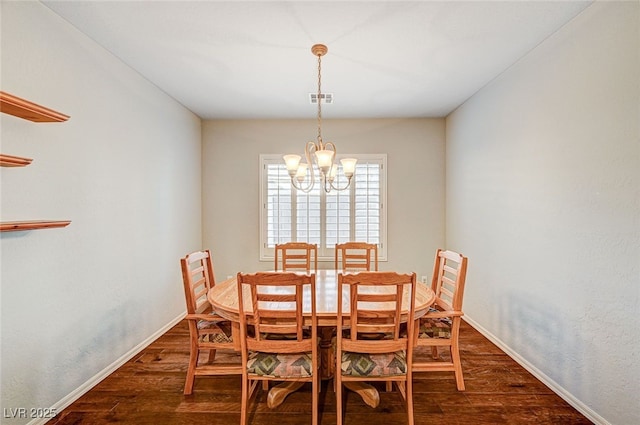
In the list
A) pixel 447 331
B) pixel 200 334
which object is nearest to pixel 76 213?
pixel 200 334

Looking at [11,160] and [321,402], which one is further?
[321,402]

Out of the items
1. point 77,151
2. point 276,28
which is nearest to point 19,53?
point 77,151

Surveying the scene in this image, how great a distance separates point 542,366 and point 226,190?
397cm

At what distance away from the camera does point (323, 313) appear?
6.08 feet

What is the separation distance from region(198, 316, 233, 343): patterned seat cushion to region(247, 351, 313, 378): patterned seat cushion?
45 cm

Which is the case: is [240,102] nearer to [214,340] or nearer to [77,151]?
[77,151]

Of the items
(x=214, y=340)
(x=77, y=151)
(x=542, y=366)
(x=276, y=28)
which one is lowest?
(x=542, y=366)

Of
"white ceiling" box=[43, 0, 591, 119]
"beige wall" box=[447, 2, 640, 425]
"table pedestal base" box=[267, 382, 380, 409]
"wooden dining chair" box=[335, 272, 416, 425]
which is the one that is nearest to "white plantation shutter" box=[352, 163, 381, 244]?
"white ceiling" box=[43, 0, 591, 119]

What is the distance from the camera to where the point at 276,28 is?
215cm

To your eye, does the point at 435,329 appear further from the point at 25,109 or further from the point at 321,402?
the point at 25,109

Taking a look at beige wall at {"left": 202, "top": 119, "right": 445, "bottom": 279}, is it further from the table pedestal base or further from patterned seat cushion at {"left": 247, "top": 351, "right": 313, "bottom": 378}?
patterned seat cushion at {"left": 247, "top": 351, "right": 313, "bottom": 378}

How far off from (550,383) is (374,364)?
154 cm

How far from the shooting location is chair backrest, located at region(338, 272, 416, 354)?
5.48ft

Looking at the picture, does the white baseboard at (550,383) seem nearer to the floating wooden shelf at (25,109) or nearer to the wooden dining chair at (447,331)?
the wooden dining chair at (447,331)
